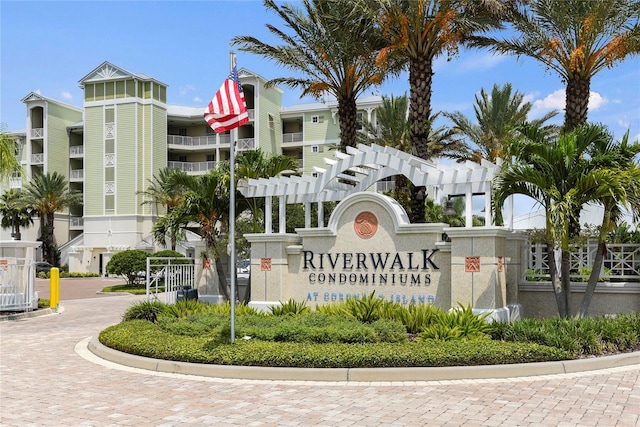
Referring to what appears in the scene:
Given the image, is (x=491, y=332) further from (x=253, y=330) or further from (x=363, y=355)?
(x=253, y=330)

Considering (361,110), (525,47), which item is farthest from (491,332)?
(361,110)

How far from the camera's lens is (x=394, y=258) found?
49.7ft

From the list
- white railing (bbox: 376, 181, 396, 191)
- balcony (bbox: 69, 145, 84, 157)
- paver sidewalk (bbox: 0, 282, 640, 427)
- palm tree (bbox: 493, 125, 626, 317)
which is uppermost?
balcony (bbox: 69, 145, 84, 157)

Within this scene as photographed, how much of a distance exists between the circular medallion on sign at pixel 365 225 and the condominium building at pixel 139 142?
34810 millimetres

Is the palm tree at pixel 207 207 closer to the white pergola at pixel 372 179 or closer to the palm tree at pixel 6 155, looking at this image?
the white pergola at pixel 372 179

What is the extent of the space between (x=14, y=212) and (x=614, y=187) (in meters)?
52.8

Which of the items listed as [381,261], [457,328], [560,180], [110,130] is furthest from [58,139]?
[457,328]

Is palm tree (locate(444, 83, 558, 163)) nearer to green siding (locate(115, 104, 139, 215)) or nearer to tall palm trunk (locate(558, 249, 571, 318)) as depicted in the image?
tall palm trunk (locate(558, 249, 571, 318))

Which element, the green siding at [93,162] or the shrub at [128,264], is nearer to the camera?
the shrub at [128,264]

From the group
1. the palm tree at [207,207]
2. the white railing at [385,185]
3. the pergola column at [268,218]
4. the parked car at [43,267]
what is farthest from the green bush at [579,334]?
the parked car at [43,267]

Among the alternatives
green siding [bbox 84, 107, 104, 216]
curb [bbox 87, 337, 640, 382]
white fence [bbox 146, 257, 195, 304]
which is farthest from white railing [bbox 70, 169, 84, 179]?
curb [bbox 87, 337, 640, 382]

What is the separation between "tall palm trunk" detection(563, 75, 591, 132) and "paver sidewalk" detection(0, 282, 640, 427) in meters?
9.78

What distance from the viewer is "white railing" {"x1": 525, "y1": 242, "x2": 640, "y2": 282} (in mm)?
14938

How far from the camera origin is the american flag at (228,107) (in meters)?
11.3
